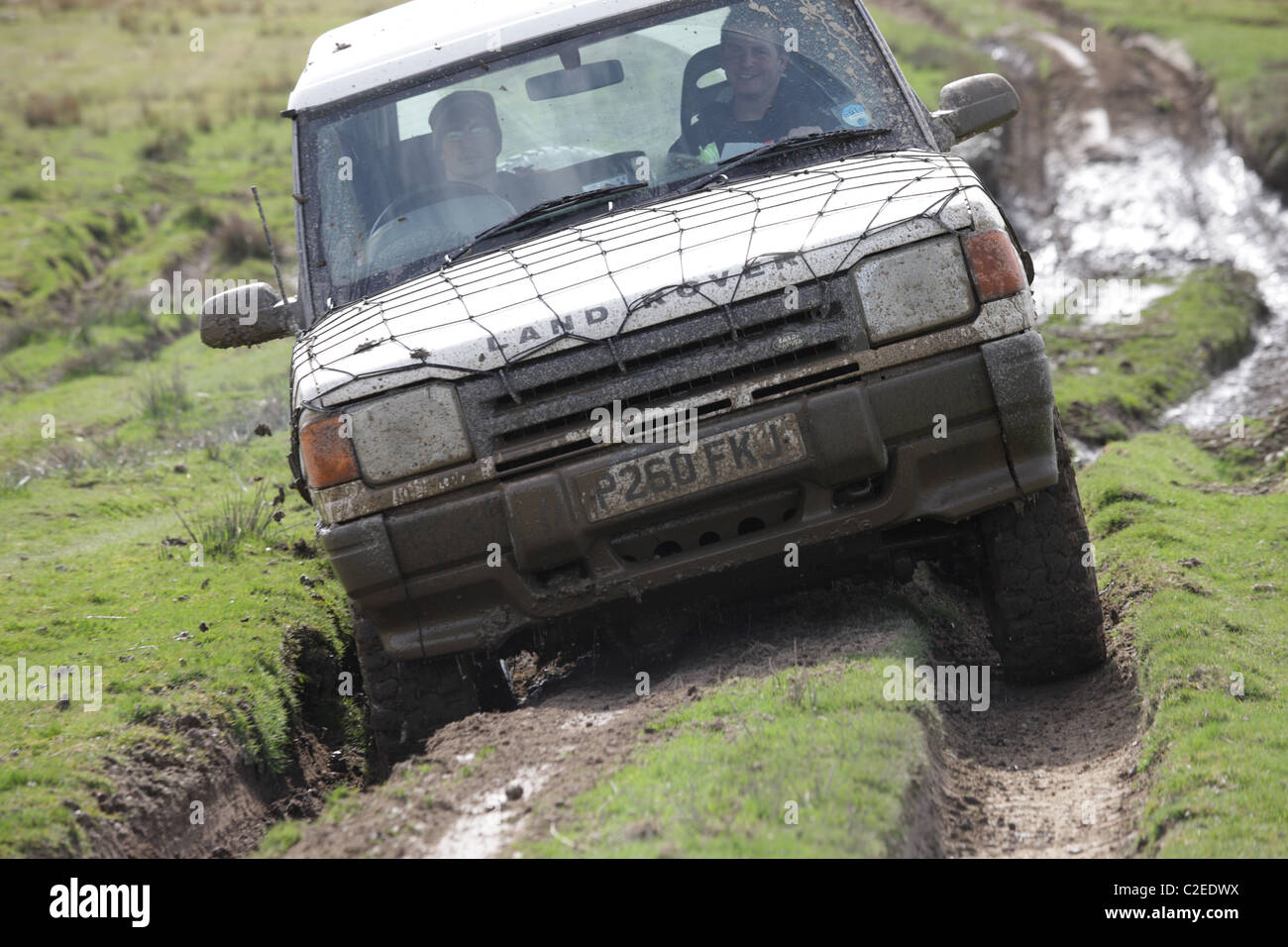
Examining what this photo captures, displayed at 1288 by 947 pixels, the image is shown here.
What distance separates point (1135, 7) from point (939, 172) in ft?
80.5

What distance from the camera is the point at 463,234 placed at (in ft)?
18.5

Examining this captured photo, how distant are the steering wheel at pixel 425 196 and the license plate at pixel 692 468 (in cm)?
173

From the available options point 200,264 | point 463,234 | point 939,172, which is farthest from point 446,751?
point 200,264

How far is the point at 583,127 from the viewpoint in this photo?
586cm

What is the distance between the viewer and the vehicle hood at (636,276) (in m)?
A: 4.57

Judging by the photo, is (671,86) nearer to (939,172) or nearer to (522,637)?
(939,172)

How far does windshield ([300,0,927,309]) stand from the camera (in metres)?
5.66

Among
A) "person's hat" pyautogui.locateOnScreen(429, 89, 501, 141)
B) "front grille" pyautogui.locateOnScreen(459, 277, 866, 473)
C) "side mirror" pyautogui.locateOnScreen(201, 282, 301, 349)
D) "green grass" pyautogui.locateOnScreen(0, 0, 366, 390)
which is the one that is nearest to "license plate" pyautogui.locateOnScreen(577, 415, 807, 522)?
"front grille" pyautogui.locateOnScreen(459, 277, 866, 473)

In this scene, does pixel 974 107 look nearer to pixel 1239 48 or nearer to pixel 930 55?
Answer: pixel 1239 48

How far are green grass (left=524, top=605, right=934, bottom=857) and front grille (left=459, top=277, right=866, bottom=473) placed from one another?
97cm
